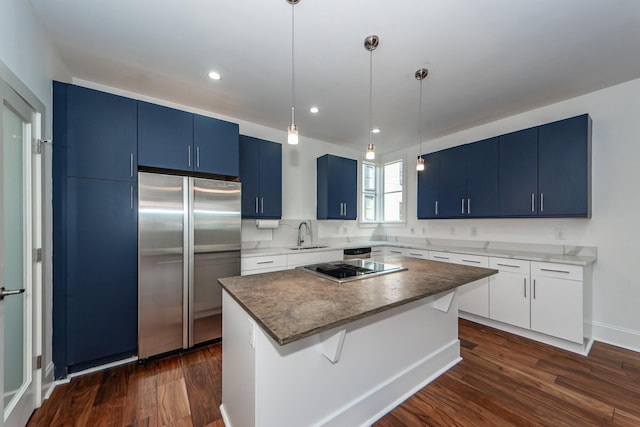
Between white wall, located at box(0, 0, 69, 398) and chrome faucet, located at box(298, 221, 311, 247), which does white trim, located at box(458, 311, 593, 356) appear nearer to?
chrome faucet, located at box(298, 221, 311, 247)

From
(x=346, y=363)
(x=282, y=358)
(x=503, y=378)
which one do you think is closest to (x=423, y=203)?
(x=503, y=378)

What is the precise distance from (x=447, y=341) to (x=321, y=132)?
322 cm

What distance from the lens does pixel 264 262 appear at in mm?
3059

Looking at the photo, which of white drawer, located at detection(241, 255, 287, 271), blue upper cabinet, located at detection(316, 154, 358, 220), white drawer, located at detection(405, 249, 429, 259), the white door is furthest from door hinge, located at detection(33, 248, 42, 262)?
white drawer, located at detection(405, 249, 429, 259)

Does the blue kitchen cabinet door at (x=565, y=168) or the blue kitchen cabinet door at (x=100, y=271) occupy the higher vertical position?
the blue kitchen cabinet door at (x=565, y=168)

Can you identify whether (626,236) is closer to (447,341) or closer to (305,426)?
(447,341)

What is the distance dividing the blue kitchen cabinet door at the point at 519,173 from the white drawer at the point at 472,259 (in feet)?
2.05

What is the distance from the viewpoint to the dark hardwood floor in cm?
166

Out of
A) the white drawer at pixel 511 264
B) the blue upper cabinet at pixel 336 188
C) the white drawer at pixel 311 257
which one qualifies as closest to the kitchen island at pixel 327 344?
the white drawer at pixel 511 264

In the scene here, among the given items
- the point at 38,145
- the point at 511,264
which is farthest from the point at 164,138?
the point at 511,264

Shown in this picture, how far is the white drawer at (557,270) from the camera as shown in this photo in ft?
7.93

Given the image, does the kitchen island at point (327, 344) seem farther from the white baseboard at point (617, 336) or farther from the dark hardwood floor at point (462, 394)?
the white baseboard at point (617, 336)

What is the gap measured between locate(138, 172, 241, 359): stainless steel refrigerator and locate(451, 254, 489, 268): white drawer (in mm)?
2827

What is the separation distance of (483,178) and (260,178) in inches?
119
